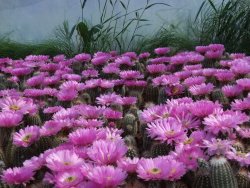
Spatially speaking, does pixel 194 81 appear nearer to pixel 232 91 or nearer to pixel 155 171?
pixel 232 91

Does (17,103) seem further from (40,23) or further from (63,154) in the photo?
(40,23)

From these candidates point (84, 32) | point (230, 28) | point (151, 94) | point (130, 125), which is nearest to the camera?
point (130, 125)

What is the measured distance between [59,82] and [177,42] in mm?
2757

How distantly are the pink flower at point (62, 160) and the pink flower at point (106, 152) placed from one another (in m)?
0.06

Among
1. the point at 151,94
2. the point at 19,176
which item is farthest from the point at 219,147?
the point at 151,94

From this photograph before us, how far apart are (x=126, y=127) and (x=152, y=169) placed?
1.04 metres

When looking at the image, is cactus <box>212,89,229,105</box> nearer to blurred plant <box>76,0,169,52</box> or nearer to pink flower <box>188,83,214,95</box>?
pink flower <box>188,83,214,95</box>

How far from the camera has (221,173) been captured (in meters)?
2.09

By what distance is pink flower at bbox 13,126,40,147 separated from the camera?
2.79m

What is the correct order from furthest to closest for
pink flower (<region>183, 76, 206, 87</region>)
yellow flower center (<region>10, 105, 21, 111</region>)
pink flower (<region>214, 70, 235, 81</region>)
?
pink flower (<region>214, 70, 235, 81</region>) → pink flower (<region>183, 76, 206, 87</region>) → yellow flower center (<region>10, 105, 21, 111</region>)

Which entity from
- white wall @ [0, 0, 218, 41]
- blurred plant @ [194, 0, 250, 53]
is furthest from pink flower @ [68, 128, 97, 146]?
white wall @ [0, 0, 218, 41]

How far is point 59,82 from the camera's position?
442 centimetres

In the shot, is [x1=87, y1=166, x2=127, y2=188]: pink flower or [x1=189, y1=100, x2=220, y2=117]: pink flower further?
[x1=189, y1=100, x2=220, y2=117]: pink flower

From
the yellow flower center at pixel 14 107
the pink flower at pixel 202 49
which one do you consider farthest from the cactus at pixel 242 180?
the pink flower at pixel 202 49
